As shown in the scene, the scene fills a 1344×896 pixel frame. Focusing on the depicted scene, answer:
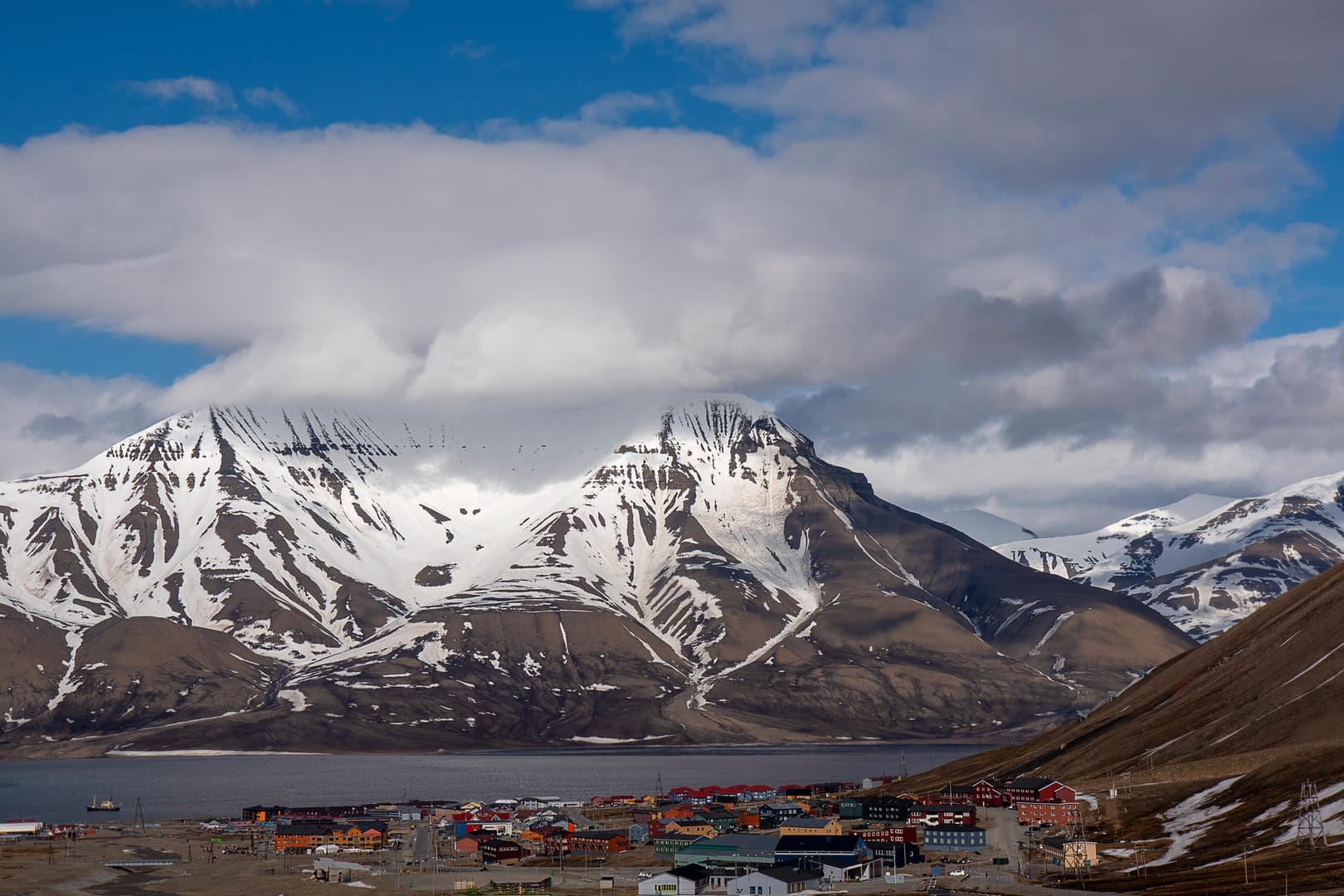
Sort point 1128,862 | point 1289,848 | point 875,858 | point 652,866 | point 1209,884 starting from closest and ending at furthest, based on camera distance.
A: point 1209,884, point 1289,848, point 1128,862, point 875,858, point 652,866

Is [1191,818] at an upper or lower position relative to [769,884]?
upper

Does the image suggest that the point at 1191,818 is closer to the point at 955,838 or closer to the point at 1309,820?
the point at 1309,820

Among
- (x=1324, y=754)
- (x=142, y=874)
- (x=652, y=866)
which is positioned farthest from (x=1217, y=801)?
(x=142, y=874)

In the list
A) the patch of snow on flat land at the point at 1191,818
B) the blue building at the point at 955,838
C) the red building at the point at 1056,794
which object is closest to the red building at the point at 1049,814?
the red building at the point at 1056,794

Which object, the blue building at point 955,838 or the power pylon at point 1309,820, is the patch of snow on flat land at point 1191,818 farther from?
the blue building at point 955,838

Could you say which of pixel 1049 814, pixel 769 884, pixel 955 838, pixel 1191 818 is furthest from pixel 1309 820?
pixel 769 884

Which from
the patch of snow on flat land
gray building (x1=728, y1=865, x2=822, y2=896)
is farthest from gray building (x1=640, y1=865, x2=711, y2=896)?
the patch of snow on flat land

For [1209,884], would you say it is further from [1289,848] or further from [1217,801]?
[1217,801]

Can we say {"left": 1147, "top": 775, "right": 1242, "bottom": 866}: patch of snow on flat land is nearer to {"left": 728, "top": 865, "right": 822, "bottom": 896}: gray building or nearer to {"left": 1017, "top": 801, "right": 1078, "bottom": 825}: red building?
{"left": 1017, "top": 801, "right": 1078, "bottom": 825}: red building
